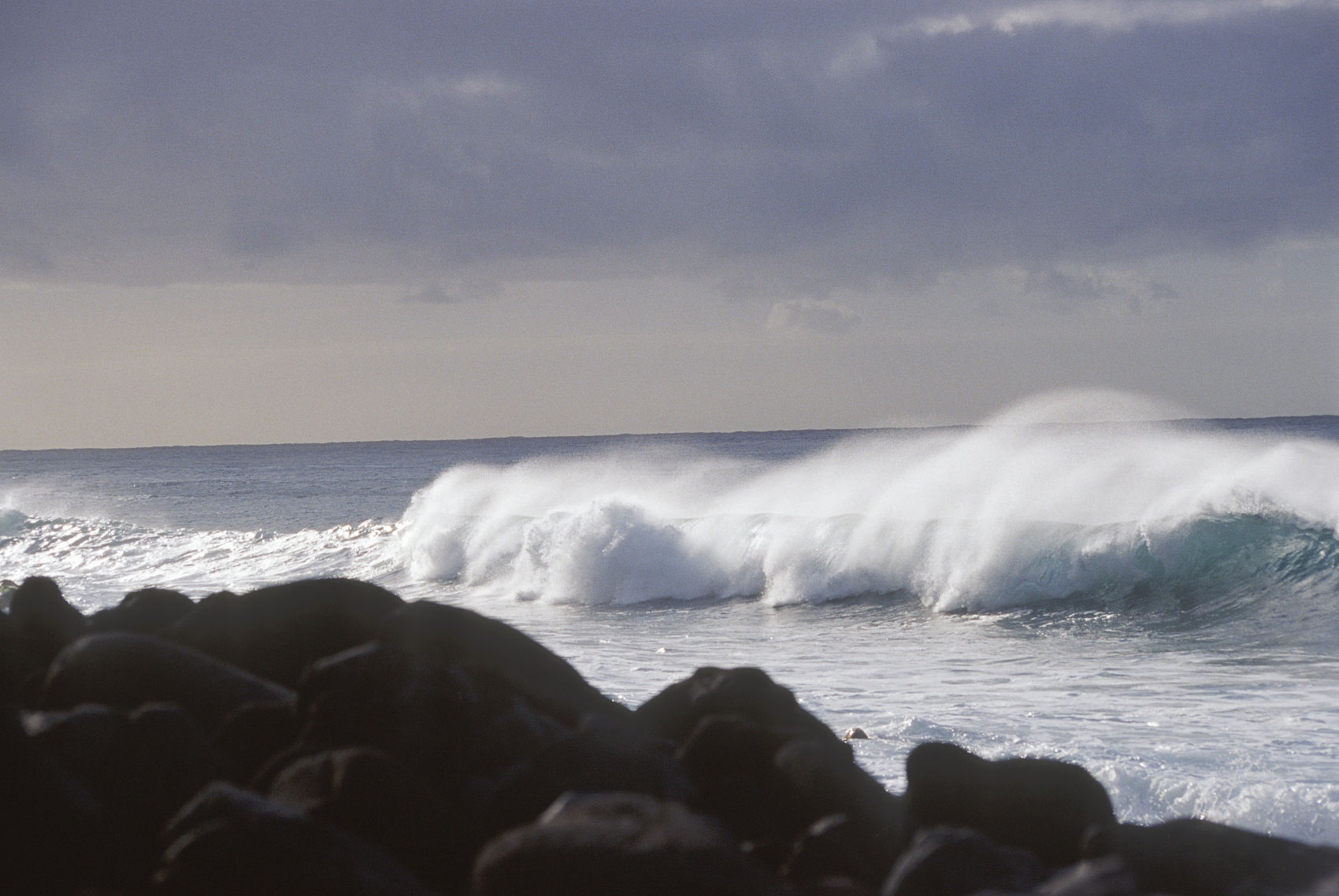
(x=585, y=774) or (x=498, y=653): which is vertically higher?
(x=498, y=653)

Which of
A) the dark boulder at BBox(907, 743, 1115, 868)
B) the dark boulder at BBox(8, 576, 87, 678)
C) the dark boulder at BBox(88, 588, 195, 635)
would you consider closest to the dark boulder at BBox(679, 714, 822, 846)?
the dark boulder at BBox(907, 743, 1115, 868)

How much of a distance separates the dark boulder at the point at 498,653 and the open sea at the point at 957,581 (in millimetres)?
1793

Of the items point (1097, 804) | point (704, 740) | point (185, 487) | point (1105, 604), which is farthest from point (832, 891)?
point (185, 487)

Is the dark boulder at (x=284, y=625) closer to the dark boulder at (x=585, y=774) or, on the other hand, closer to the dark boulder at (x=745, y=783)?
the dark boulder at (x=585, y=774)

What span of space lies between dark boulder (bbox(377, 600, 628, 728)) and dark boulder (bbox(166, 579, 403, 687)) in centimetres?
19

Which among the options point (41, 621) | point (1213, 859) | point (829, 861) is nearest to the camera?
point (829, 861)

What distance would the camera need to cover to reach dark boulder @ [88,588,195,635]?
588cm

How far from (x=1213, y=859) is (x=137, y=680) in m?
3.97

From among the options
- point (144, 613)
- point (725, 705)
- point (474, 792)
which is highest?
point (144, 613)

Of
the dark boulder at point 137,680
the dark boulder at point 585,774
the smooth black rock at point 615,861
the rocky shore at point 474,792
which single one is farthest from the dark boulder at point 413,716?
the smooth black rock at point 615,861

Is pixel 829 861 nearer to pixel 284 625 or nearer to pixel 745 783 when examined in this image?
pixel 745 783

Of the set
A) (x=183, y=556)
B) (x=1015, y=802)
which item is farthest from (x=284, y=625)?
(x=183, y=556)

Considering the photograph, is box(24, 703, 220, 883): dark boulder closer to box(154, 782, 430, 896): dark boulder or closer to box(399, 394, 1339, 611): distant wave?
box(154, 782, 430, 896): dark boulder

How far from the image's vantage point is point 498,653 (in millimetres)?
5504
